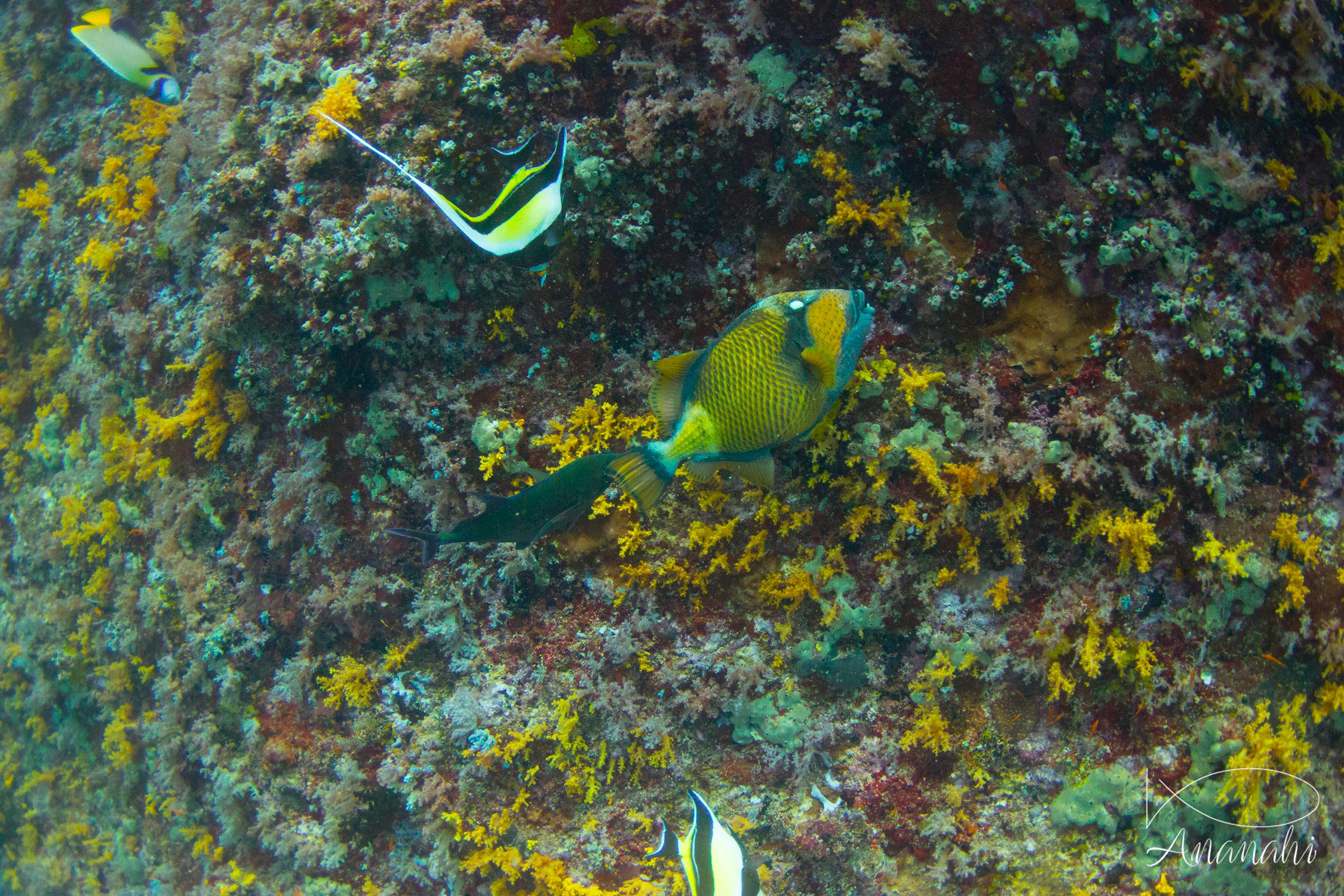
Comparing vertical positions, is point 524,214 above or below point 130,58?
below

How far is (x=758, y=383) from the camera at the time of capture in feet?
6.12

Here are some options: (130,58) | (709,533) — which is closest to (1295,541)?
(709,533)

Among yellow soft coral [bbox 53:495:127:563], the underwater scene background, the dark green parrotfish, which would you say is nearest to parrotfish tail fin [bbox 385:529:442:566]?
the dark green parrotfish

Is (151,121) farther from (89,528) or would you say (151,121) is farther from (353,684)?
(353,684)

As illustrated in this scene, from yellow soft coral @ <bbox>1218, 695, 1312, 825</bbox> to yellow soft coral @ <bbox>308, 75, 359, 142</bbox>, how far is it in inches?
198

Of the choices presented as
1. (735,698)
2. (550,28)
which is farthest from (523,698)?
(550,28)

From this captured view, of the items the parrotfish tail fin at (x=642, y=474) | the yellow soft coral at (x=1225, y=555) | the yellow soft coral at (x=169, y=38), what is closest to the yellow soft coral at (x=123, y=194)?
the yellow soft coral at (x=169, y=38)

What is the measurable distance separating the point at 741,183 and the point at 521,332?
4.32ft

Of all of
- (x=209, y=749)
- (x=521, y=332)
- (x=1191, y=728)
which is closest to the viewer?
(x=1191, y=728)

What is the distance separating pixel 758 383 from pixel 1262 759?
2769 millimetres

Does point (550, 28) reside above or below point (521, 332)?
above

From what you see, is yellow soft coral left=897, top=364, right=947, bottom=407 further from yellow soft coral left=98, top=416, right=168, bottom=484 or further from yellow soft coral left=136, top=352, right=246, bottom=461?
yellow soft coral left=98, top=416, right=168, bottom=484

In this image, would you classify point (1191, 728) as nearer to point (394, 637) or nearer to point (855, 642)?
point (855, 642)

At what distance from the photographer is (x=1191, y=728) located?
2639 mm
